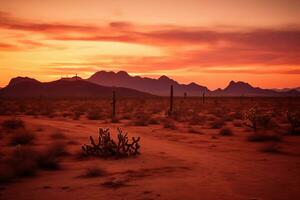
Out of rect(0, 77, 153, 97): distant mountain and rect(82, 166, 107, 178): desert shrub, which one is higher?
Result: rect(0, 77, 153, 97): distant mountain

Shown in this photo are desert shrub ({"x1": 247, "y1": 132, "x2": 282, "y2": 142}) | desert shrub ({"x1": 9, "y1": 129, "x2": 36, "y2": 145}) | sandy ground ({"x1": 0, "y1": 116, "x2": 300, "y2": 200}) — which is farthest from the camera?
desert shrub ({"x1": 247, "y1": 132, "x2": 282, "y2": 142})

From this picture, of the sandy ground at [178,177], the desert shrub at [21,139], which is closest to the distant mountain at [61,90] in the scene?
the desert shrub at [21,139]

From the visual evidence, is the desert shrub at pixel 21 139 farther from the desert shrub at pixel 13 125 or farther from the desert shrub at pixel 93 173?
the desert shrub at pixel 93 173

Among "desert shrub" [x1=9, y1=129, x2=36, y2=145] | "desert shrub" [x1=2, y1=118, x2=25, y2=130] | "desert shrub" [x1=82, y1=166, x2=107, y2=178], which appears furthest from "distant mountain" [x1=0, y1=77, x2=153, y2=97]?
"desert shrub" [x1=82, y1=166, x2=107, y2=178]

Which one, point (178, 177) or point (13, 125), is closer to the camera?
point (178, 177)

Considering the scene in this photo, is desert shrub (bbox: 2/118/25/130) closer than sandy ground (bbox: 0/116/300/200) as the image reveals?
No

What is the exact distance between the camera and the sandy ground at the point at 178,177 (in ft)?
24.2

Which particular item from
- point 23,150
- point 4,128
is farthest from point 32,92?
point 23,150

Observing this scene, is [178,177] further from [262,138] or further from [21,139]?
[262,138]

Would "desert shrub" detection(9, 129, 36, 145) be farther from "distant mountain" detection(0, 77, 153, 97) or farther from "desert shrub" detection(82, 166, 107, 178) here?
"distant mountain" detection(0, 77, 153, 97)

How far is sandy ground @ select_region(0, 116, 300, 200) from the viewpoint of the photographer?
7.39 metres

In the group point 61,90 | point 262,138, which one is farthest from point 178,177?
point 61,90

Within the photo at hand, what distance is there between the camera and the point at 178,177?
8.80m

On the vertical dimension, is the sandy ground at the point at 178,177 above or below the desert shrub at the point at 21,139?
below
